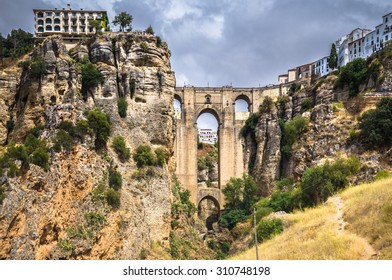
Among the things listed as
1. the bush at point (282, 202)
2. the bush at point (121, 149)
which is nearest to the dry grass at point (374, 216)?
the bush at point (282, 202)

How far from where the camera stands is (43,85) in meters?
39.1

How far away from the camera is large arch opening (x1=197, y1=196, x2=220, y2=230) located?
202ft

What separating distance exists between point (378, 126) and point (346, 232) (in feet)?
69.7

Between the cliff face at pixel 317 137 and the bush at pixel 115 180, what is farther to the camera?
the cliff face at pixel 317 137

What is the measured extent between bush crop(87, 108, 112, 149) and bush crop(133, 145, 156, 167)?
11.8ft

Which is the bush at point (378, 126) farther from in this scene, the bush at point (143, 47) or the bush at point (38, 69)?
the bush at point (38, 69)

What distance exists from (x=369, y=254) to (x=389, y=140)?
2330 centimetres

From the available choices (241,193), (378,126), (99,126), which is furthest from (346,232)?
(241,193)

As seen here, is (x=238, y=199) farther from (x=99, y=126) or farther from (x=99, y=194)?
(x=99, y=194)

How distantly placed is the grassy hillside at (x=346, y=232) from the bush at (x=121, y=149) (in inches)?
683

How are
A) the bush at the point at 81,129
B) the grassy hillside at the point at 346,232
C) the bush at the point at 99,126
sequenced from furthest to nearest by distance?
1. the bush at the point at 99,126
2. the bush at the point at 81,129
3. the grassy hillside at the point at 346,232

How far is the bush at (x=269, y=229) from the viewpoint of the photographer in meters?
28.6

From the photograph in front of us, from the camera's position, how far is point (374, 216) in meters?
18.6

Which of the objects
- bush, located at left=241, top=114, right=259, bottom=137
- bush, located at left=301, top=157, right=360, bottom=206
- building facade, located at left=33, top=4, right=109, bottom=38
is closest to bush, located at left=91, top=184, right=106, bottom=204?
bush, located at left=301, top=157, right=360, bottom=206
